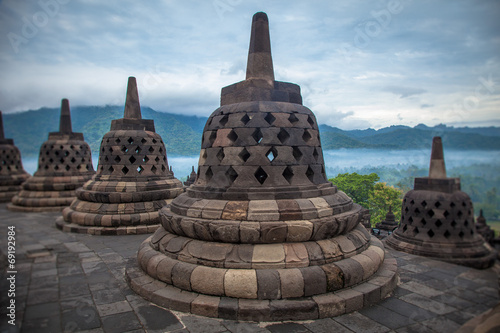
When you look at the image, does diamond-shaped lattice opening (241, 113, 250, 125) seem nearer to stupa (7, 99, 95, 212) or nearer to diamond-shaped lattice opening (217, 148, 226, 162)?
diamond-shaped lattice opening (217, 148, 226, 162)

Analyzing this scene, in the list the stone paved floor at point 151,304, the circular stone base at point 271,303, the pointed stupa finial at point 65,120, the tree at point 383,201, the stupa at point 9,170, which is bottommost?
the tree at point 383,201

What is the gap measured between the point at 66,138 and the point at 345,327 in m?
12.7

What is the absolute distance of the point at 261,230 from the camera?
3.83 metres

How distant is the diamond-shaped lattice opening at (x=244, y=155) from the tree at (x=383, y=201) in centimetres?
2413

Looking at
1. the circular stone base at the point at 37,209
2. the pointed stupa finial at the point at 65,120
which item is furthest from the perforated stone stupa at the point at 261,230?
the pointed stupa finial at the point at 65,120

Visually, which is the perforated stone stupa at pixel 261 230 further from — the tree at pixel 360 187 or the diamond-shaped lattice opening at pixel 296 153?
the tree at pixel 360 187

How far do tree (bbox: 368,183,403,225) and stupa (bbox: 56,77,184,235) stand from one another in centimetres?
2154

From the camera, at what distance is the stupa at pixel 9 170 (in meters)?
13.8

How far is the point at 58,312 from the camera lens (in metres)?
3.58

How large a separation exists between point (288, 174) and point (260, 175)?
44 centimetres

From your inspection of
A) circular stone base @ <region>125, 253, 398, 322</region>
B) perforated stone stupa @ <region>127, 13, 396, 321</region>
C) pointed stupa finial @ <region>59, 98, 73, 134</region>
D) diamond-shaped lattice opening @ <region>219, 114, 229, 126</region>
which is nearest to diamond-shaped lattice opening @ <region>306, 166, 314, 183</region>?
perforated stone stupa @ <region>127, 13, 396, 321</region>

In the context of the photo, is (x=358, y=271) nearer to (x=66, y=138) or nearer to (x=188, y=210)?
(x=188, y=210)

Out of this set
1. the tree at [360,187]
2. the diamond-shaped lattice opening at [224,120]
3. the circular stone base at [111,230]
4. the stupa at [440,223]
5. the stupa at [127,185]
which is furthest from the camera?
the tree at [360,187]

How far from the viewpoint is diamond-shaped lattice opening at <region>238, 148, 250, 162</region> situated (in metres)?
4.46
